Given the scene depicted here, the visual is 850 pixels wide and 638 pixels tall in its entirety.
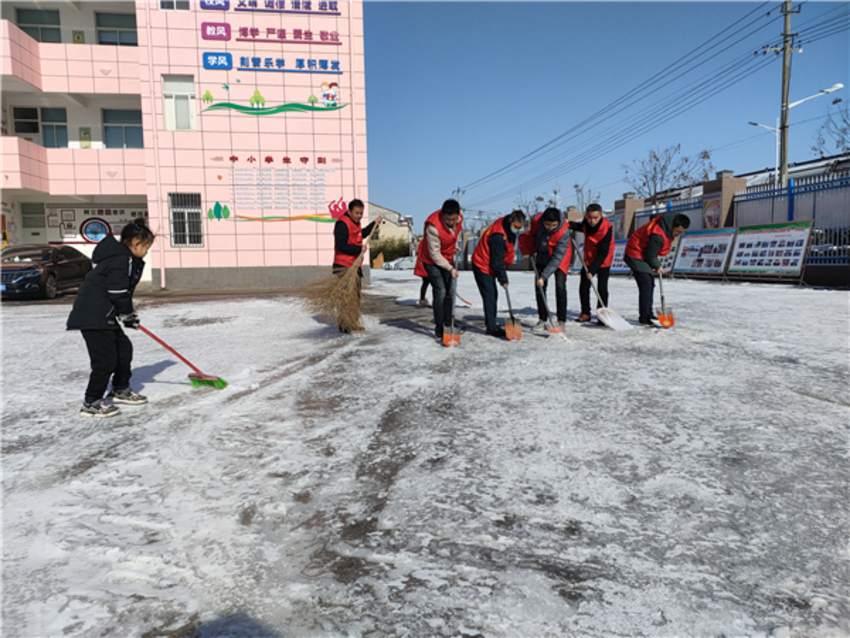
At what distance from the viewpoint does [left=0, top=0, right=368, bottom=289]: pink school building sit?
1617 centimetres

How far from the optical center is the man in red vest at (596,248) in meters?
6.91

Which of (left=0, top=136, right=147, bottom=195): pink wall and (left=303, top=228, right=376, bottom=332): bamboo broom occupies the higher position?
(left=0, top=136, right=147, bottom=195): pink wall

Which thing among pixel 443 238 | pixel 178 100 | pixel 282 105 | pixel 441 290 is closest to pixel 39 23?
pixel 178 100

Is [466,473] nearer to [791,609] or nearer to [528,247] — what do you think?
[791,609]

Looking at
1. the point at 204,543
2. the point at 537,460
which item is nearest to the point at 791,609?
the point at 537,460

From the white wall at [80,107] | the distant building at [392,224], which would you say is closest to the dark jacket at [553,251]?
the white wall at [80,107]

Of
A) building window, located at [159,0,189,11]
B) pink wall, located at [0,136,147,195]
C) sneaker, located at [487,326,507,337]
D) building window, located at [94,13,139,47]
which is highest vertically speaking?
building window, located at [94,13,139,47]

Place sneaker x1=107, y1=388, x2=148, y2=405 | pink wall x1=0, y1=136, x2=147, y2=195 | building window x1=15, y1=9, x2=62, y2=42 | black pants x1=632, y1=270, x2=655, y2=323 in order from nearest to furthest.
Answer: sneaker x1=107, y1=388, x2=148, y2=405 < black pants x1=632, y1=270, x2=655, y2=323 < pink wall x1=0, y1=136, x2=147, y2=195 < building window x1=15, y1=9, x2=62, y2=42

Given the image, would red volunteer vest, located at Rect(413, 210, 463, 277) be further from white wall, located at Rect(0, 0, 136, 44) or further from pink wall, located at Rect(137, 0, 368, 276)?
white wall, located at Rect(0, 0, 136, 44)

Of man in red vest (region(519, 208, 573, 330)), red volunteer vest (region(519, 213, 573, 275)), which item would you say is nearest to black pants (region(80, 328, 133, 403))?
man in red vest (region(519, 208, 573, 330))

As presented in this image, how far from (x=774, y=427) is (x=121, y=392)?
14.8 feet

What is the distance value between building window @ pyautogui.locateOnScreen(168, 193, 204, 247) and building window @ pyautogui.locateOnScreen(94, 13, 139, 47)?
276 inches

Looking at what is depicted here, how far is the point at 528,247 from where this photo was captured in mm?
7094

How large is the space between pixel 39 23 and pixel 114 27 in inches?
101
